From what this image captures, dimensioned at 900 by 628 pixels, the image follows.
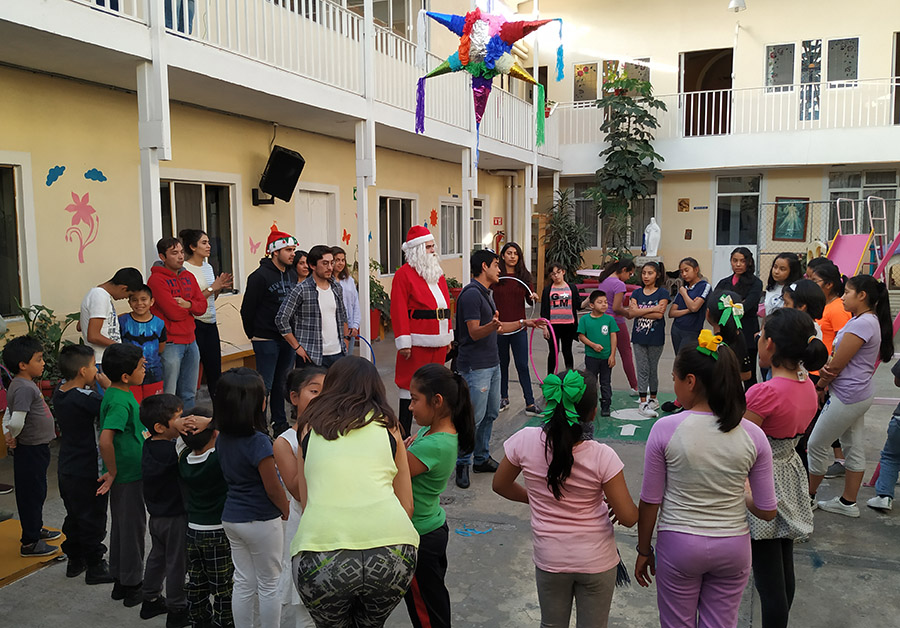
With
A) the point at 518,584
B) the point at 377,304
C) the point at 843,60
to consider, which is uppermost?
the point at 843,60

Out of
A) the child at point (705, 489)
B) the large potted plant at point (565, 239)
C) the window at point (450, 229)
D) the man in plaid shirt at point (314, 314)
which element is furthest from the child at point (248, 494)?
the large potted plant at point (565, 239)

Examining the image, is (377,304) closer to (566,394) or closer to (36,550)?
(36,550)

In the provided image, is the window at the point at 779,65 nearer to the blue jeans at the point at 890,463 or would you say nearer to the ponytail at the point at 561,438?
the blue jeans at the point at 890,463

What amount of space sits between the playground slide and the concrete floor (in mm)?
7558

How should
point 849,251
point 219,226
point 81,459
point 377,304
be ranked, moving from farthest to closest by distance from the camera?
point 849,251 < point 377,304 < point 219,226 < point 81,459

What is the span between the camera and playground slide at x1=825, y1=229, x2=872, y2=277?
36.7 feet

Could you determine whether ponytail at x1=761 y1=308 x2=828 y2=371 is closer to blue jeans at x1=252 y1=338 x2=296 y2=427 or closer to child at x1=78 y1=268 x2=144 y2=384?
child at x1=78 y1=268 x2=144 y2=384

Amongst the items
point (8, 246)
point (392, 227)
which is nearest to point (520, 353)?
point (8, 246)

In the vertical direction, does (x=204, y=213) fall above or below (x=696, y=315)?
above

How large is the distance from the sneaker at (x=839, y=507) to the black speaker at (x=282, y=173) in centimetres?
695

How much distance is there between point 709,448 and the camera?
7.80ft

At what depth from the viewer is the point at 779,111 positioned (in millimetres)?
15852

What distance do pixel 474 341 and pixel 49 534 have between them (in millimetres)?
2899

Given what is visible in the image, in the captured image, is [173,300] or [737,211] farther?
[737,211]
